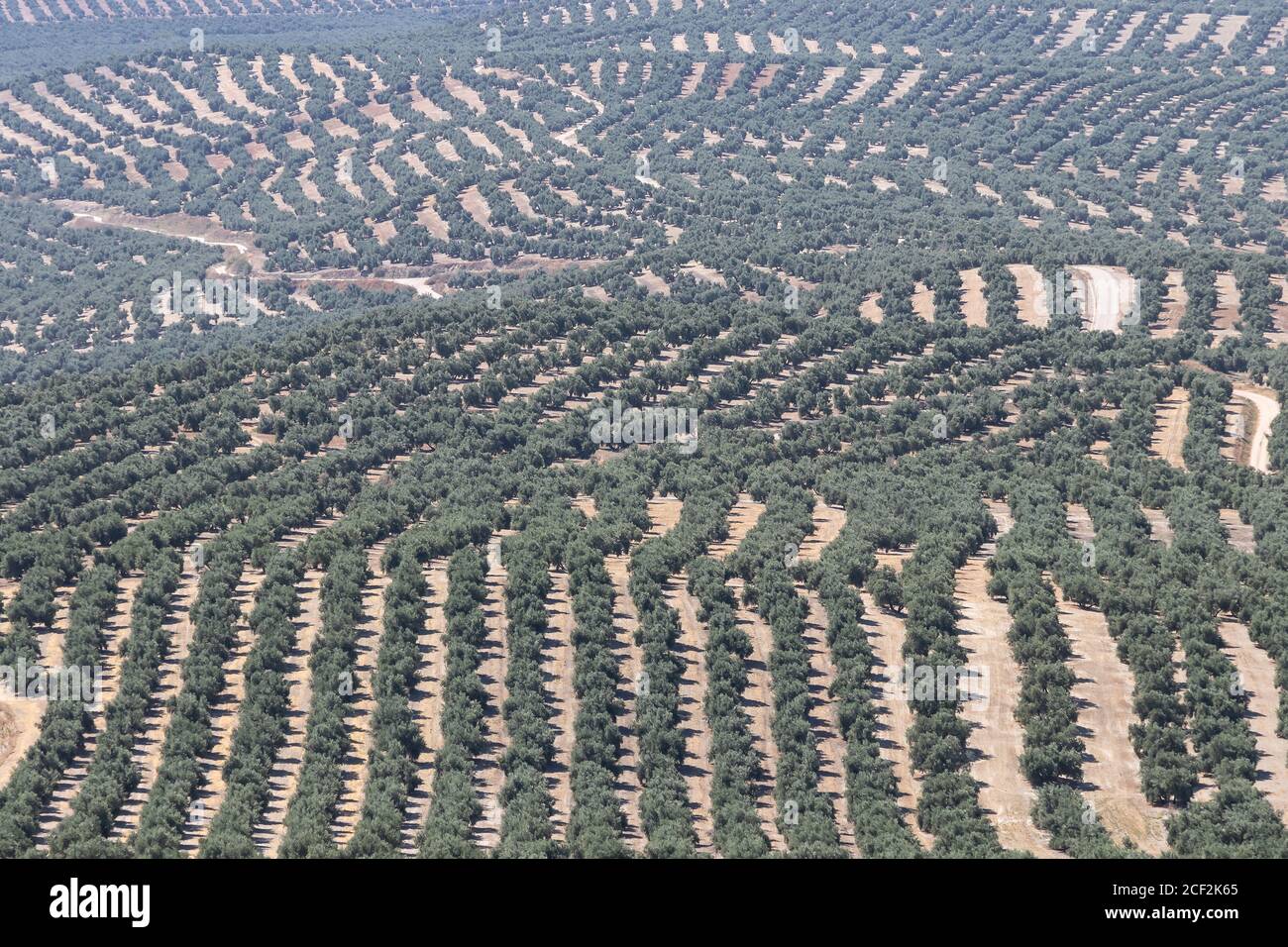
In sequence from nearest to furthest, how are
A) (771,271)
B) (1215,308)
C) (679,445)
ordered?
(679,445), (1215,308), (771,271)

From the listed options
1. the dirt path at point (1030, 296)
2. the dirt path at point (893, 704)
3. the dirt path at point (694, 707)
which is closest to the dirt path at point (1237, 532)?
the dirt path at point (893, 704)

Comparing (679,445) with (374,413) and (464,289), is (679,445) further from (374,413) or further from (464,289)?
(464,289)

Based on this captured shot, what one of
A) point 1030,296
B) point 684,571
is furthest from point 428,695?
point 1030,296

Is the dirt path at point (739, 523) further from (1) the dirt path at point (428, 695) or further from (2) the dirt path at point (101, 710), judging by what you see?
(2) the dirt path at point (101, 710)

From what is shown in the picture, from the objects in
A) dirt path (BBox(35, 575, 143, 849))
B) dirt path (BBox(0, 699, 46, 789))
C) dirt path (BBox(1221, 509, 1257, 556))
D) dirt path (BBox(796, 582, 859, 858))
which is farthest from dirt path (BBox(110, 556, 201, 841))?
dirt path (BBox(1221, 509, 1257, 556))

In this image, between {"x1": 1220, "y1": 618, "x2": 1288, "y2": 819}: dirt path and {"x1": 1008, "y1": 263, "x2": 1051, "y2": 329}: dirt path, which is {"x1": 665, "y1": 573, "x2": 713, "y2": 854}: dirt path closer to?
{"x1": 1220, "y1": 618, "x2": 1288, "y2": 819}: dirt path

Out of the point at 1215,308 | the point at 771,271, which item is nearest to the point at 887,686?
the point at 1215,308
